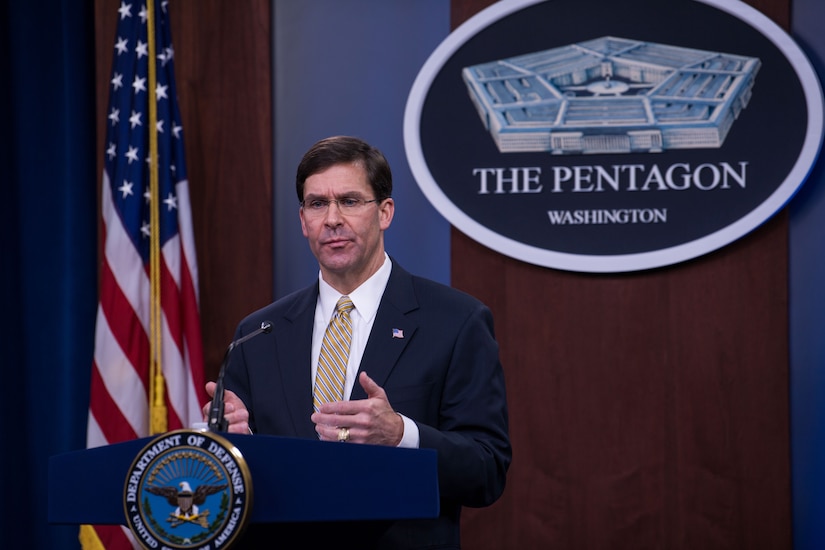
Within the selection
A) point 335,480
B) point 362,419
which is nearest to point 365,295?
point 362,419

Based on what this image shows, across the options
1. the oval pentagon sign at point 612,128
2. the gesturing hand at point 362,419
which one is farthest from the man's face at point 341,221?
the oval pentagon sign at point 612,128

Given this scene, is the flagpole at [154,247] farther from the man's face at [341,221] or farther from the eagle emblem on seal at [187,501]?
the eagle emblem on seal at [187,501]

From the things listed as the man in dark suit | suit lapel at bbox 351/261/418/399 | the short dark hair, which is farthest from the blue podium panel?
the short dark hair

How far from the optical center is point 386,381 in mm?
1871

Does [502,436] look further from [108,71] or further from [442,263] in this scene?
[108,71]

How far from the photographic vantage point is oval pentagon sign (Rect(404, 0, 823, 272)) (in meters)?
3.10

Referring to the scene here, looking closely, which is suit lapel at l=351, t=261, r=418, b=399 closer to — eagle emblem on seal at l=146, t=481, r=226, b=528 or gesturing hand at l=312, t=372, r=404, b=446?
gesturing hand at l=312, t=372, r=404, b=446

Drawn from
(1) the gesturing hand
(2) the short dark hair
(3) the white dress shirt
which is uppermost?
(2) the short dark hair

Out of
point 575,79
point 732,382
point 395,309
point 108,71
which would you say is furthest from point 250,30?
point 732,382

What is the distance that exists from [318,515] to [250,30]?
8.21ft

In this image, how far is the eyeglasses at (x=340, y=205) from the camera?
1.96 m

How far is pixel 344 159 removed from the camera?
1966 mm

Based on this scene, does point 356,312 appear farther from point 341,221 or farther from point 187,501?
point 187,501

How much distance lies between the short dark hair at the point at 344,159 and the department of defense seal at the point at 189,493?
2.73 feet
